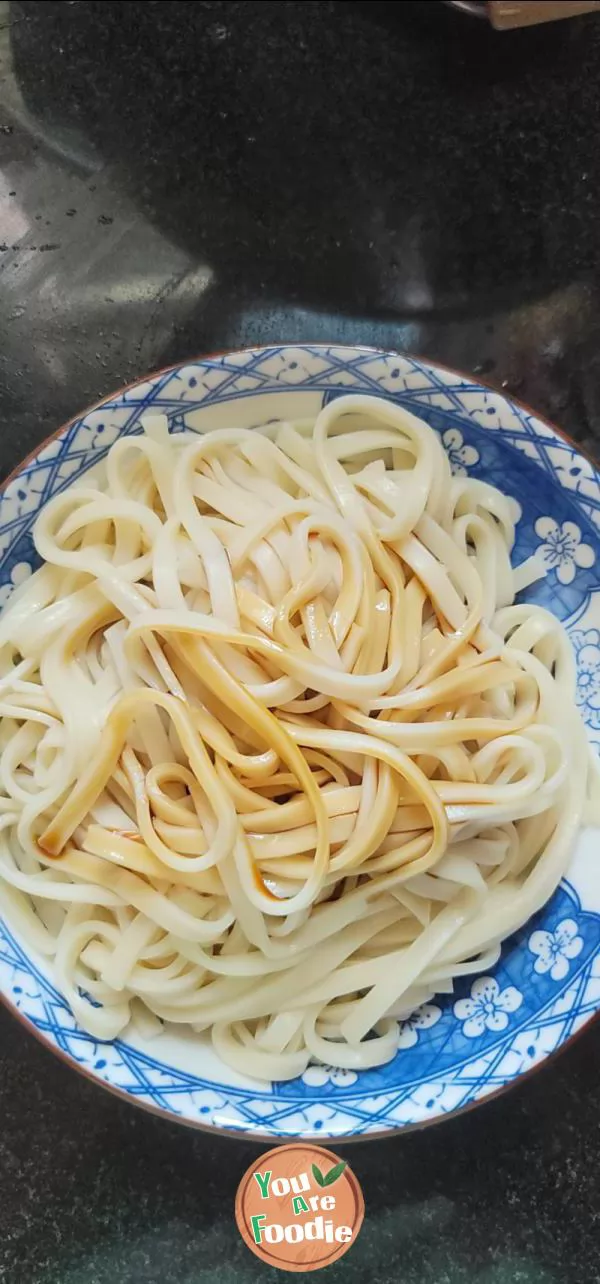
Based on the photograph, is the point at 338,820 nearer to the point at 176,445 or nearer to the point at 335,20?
the point at 176,445

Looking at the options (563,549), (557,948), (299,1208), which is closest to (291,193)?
(563,549)

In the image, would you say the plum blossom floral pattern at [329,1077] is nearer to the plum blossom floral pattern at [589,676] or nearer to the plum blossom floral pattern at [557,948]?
the plum blossom floral pattern at [557,948]

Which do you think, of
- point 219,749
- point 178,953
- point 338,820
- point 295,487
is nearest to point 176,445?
point 295,487

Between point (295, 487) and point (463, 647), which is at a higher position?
point (295, 487)

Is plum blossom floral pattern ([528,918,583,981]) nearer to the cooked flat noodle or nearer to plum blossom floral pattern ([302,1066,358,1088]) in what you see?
the cooked flat noodle

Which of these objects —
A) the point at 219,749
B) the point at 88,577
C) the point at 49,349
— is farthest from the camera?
the point at 49,349

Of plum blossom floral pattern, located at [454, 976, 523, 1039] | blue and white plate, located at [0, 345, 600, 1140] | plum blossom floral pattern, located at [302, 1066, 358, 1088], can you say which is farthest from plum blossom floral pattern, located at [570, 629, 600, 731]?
plum blossom floral pattern, located at [302, 1066, 358, 1088]

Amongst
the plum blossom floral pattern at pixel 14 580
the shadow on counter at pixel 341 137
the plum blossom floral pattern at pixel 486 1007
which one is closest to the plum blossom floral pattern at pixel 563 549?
the shadow on counter at pixel 341 137

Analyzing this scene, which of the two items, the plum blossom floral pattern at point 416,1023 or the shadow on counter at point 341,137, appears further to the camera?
the shadow on counter at point 341,137
